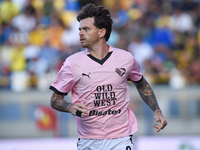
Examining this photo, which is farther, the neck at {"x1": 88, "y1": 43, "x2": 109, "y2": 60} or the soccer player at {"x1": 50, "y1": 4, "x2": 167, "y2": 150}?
the neck at {"x1": 88, "y1": 43, "x2": 109, "y2": 60}

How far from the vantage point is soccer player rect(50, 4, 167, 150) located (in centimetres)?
356

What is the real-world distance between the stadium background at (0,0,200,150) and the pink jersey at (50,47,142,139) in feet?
10.7

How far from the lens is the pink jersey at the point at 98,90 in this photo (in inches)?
140

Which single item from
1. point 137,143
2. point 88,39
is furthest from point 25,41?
point 88,39

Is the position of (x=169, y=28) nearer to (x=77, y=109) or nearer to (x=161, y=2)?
(x=161, y=2)

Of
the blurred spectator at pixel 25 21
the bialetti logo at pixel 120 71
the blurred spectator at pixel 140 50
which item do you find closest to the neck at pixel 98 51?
the bialetti logo at pixel 120 71

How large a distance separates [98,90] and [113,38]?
707 centimetres

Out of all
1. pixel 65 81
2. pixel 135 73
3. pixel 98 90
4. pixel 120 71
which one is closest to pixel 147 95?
pixel 135 73

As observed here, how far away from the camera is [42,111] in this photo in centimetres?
782

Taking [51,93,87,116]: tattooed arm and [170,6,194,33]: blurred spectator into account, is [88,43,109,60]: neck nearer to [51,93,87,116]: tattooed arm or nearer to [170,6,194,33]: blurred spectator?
[51,93,87,116]: tattooed arm

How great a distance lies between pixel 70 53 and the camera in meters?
9.69

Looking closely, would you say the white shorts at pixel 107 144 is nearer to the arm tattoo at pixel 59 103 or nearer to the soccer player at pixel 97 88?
the soccer player at pixel 97 88

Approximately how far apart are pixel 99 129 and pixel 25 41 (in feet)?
25.2

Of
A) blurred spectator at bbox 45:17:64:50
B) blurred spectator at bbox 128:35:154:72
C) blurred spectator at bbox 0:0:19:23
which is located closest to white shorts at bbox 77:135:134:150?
blurred spectator at bbox 128:35:154:72
